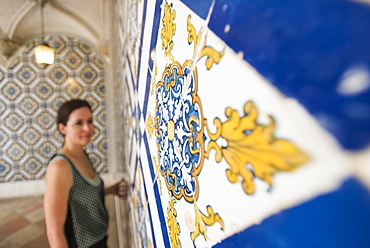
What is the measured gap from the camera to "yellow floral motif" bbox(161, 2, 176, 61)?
10.2 inches

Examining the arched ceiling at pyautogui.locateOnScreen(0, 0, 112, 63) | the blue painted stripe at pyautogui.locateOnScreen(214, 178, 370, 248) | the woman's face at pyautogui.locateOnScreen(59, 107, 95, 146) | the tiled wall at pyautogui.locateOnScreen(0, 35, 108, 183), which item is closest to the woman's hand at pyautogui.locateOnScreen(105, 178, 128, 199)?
the woman's face at pyautogui.locateOnScreen(59, 107, 95, 146)

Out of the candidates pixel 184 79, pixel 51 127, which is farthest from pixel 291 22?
pixel 51 127

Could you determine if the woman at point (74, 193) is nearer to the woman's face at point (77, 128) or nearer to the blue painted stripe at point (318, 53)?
the woman's face at point (77, 128)

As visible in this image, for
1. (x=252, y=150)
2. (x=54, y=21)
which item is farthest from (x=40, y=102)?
(x=252, y=150)

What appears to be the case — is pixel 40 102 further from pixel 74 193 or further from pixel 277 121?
pixel 277 121

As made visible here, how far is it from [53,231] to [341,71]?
914 mm

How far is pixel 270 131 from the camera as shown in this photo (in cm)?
12

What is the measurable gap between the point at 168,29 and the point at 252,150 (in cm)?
21

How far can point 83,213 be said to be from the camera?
2.72 feet

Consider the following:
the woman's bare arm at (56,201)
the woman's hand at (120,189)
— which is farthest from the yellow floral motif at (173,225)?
the woman's hand at (120,189)

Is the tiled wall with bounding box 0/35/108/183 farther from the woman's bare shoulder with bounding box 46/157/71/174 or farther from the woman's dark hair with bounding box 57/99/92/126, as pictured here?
the woman's bare shoulder with bounding box 46/157/71/174

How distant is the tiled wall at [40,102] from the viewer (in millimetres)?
3127

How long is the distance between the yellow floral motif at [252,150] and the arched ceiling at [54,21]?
284cm

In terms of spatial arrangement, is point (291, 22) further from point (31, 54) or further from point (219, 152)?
point (31, 54)
